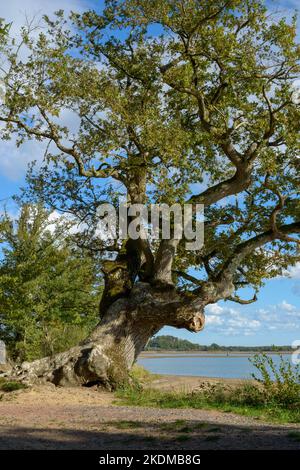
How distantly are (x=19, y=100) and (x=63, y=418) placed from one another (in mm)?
9257

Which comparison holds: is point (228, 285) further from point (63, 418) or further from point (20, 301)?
point (20, 301)

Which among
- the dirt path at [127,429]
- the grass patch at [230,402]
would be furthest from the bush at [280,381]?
the dirt path at [127,429]

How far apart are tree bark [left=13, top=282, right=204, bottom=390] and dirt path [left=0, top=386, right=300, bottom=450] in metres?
2.98

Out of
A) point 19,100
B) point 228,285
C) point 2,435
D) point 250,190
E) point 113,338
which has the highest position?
point 19,100


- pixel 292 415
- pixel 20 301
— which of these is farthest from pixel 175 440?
pixel 20 301

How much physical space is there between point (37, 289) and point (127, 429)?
1738cm

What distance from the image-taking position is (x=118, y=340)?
54.2ft

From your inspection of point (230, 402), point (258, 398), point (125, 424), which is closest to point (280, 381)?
point (258, 398)

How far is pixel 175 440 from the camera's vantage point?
7863mm

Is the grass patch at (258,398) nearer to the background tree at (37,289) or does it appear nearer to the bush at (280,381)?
the bush at (280,381)

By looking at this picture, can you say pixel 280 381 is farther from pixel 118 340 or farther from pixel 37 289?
pixel 37 289

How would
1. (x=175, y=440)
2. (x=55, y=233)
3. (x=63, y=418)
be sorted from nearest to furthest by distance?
(x=175, y=440) → (x=63, y=418) → (x=55, y=233)

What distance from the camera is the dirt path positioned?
7.58m

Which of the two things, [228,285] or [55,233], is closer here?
[228,285]
